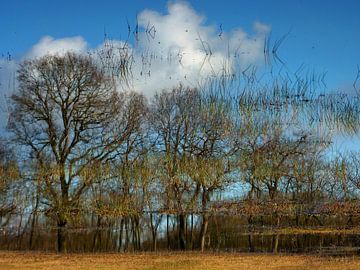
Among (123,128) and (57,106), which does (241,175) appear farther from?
(57,106)

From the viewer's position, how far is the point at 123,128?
22.2 metres

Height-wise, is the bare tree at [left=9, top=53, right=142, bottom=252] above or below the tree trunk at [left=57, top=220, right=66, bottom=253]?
above

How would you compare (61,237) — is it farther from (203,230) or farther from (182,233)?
(203,230)

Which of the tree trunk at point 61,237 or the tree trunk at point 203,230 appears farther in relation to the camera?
the tree trunk at point 203,230

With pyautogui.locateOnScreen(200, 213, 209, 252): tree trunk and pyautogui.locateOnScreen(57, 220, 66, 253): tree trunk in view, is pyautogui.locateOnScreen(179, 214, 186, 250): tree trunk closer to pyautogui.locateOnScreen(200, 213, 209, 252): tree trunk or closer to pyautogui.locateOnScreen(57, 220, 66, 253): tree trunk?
pyautogui.locateOnScreen(200, 213, 209, 252): tree trunk

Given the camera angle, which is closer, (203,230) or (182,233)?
(203,230)

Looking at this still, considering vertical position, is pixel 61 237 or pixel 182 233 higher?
pixel 182 233

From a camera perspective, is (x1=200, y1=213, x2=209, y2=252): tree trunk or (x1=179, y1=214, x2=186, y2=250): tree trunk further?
(x1=179, y1=214, x2=186, y2=250): tree trunk

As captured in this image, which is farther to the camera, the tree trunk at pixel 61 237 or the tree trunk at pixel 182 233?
the tree trunk at pixel 182 233

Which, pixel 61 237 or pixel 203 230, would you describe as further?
pixel 203 230

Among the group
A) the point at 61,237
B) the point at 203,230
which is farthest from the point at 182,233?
the point at 61,237

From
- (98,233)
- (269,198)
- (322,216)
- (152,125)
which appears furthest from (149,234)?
(322,216)

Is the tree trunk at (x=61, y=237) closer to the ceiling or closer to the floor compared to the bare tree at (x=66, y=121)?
closer to the floor

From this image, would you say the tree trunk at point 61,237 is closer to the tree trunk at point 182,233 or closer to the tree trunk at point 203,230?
the tree trunk at point 182,233
